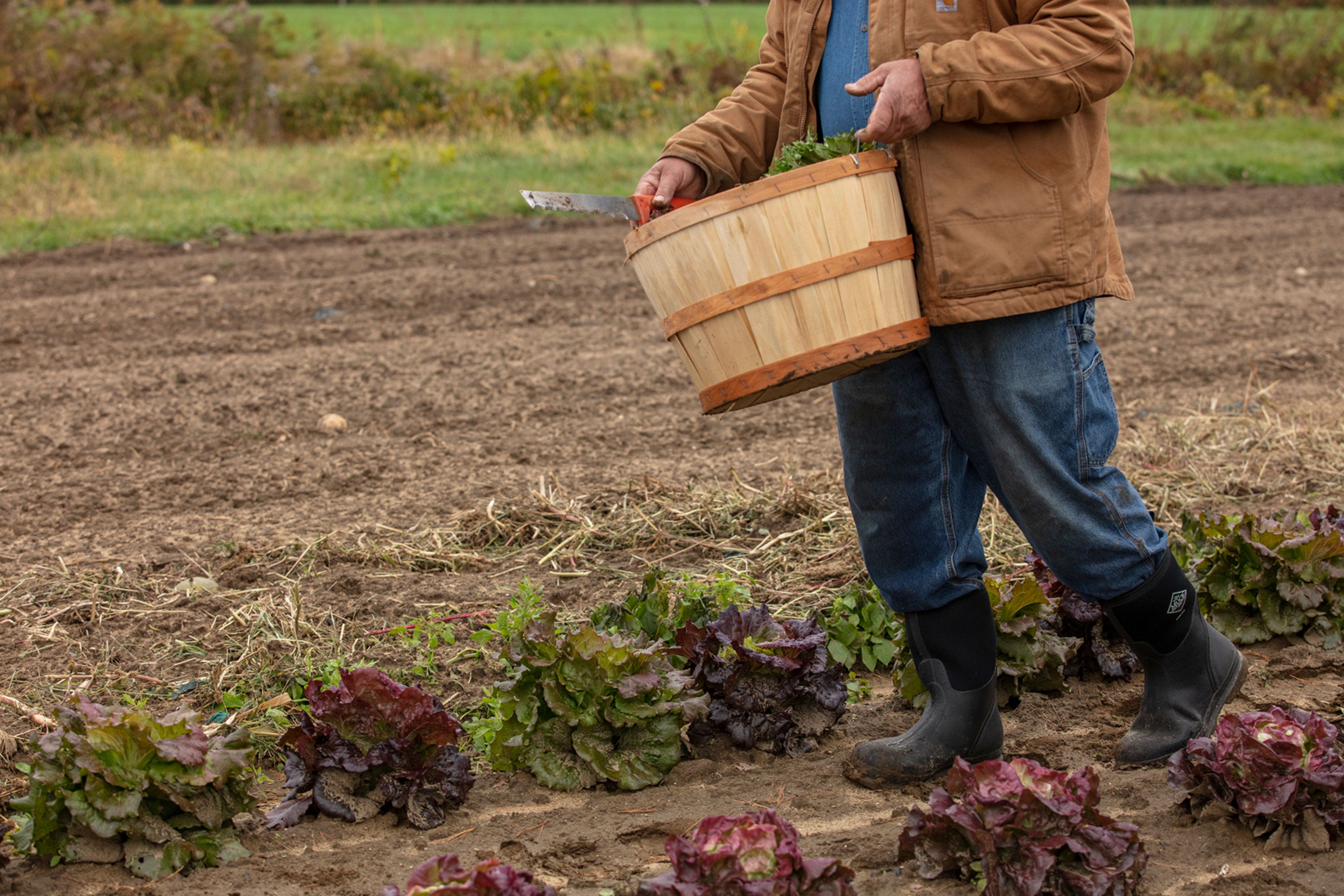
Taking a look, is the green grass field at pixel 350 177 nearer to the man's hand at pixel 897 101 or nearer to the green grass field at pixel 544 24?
the green grass field at pixel 544 24

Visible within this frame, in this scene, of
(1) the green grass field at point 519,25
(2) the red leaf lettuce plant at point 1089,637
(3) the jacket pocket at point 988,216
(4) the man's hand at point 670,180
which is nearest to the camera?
(3) the jacket pocket at point 988,216

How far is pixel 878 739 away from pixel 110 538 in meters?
2.77

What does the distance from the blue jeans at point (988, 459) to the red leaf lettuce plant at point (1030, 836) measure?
17.9 inches

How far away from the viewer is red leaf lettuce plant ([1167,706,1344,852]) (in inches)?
84.0

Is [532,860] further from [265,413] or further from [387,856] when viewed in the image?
[265,413]

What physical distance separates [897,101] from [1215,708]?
4.89ft

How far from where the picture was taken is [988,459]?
7.54 ft

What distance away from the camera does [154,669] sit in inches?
120

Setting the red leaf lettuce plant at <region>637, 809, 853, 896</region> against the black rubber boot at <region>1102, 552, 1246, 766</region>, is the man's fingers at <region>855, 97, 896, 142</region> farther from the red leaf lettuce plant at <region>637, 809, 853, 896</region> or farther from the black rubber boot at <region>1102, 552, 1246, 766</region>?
the red leaf lettuce plant at <region>637, 809, 853, 896</region>

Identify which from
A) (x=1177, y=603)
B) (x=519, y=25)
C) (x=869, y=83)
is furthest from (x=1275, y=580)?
(x=519, y=25)

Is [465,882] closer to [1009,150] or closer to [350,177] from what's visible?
[1009,150]

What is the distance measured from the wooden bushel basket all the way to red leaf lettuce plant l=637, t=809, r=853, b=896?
0.78 m

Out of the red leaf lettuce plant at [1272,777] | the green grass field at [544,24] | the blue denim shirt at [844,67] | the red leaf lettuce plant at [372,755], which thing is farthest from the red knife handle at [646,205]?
the green grass field at [544,24]

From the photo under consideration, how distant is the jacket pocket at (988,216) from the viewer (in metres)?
2.02
